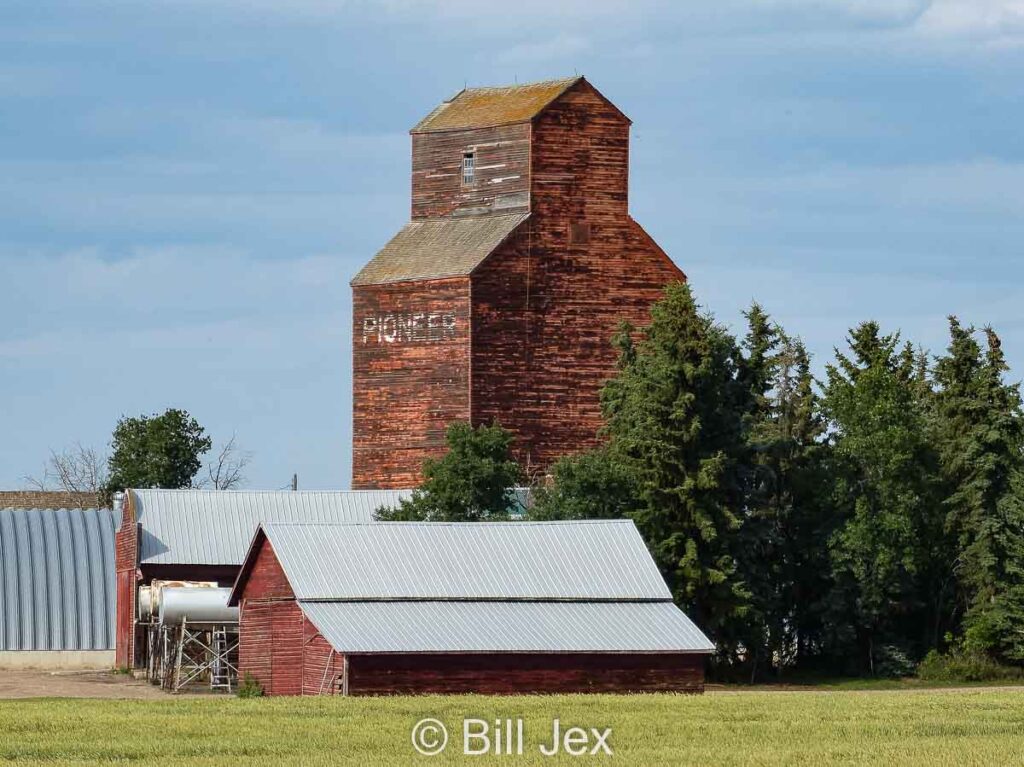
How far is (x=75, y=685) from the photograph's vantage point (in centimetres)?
5838

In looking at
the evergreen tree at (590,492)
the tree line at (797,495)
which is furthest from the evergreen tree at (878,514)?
the evergreen tree at (590,492)

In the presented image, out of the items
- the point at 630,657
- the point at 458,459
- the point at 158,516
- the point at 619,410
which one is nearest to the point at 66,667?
the point at 158,516

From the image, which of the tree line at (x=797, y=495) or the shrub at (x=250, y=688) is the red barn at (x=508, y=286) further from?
the shrub at (x=250, y=688)

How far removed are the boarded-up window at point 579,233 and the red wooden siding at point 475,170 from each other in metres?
1.78

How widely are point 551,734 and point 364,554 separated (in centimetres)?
1661

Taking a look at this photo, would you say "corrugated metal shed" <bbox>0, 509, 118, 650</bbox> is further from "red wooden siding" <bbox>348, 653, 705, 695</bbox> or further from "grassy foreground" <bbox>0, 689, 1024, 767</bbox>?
"red wooden siding" <bbox>348, 653, 705, 695</bbox>

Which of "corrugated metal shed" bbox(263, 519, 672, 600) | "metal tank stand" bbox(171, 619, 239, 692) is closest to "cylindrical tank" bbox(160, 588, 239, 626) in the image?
"metal tank stand" bbox(171, 619, 239, 692)

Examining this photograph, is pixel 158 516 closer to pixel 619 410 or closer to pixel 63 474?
pixel 619 410

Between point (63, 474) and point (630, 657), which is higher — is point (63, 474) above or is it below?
above

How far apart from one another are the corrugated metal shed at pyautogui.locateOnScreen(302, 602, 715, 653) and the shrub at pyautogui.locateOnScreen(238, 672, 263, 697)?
9.57 feet

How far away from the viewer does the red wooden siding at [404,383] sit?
6944 cm

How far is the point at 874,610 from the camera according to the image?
2527 inches

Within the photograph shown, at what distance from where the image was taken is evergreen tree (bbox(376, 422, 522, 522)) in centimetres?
6322

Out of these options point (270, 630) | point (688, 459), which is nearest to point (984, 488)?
point (688, 459)
